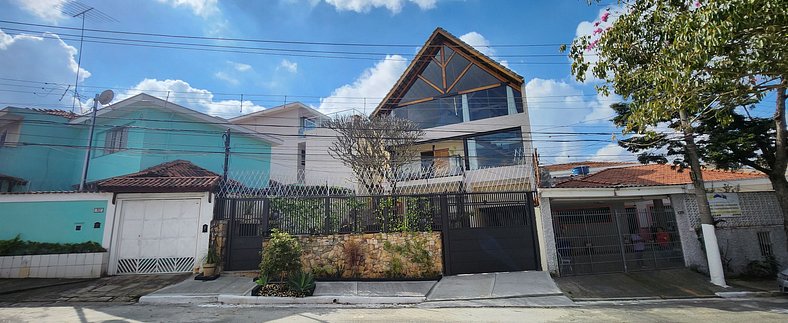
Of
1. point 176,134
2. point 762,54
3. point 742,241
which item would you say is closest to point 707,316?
point 762,54

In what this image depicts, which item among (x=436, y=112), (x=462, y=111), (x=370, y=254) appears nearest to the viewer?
(x=370, y=254)

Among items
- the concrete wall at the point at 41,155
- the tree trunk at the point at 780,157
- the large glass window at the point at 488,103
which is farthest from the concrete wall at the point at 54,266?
the tree trunk at the point at 780,157

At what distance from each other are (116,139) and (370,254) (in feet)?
42.5

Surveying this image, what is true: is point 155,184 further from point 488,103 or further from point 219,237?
point 488,103

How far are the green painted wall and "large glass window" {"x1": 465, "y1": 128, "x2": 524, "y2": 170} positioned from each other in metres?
14.5

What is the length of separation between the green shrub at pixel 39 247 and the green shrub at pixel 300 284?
6058 millimetres

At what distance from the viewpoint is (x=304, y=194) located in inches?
426

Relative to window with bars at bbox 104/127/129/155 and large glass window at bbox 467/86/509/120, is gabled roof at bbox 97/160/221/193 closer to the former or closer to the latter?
window with bars at bbox 104/127/129/155

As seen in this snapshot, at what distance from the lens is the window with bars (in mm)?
15406

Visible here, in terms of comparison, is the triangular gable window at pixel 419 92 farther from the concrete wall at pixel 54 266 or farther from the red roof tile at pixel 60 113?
the red roof tile at pixel 60 113

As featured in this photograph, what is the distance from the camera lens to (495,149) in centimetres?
1800

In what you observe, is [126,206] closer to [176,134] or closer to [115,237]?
[115,237]

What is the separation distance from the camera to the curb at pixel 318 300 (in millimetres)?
7840

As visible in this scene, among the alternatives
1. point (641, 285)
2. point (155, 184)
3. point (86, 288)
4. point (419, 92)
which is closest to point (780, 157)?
point (641, 285)
